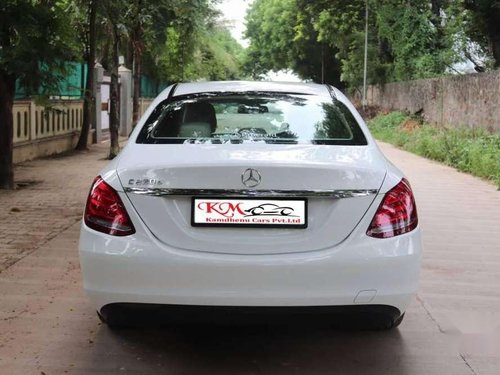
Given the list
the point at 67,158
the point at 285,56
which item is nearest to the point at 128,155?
the point at 67,158

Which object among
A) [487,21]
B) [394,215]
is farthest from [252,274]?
[487,21]

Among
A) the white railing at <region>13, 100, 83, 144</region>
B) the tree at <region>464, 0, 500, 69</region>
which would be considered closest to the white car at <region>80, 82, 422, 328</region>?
the white railing at <region>13, 100, 83, 144</region>

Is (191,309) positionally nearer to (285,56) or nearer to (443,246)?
(443,246)

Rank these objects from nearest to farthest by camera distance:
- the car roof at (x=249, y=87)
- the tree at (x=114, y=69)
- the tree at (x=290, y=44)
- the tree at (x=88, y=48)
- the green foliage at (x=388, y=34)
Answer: the car roof at (x=249, y=87)
the tree at (x=114, y=69)
the tree at (x=88, y=48)
the green foliage at (x=388, y=34)
the tree at (x=290, y=44)

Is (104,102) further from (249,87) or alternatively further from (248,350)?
(248,350)

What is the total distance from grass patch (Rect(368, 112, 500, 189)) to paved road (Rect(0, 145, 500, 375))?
6.86 metres

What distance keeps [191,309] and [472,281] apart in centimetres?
315

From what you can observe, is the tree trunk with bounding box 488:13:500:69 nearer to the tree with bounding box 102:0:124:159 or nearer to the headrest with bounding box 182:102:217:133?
the tree with bounding box 102:0:124:159

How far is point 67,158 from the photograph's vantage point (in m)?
15.7

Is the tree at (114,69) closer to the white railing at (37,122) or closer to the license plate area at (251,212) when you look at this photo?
the white railing at (37,122)

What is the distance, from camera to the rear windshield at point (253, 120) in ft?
13.1

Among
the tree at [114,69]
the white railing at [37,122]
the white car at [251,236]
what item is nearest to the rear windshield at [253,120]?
the white car at [251,236]

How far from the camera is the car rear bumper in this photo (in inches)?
129

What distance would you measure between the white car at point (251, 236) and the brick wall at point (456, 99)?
13.5m
